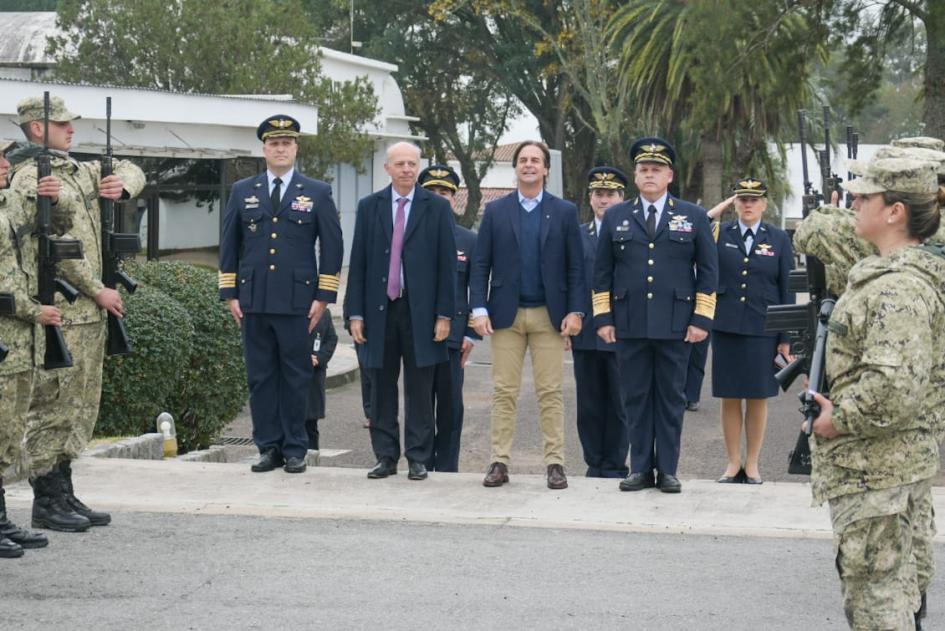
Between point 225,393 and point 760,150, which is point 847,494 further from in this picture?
point 760,150

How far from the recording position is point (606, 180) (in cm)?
1082

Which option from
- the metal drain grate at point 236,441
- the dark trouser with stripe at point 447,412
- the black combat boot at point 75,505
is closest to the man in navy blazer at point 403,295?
the dark trouser with stripe at point 447,412

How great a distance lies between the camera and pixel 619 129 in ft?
126

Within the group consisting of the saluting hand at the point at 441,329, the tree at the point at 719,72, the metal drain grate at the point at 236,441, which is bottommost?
the metal drain grate at the point at 236,441

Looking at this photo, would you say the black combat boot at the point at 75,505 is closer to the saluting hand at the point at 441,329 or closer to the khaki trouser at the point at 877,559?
the saluting hand at the point at 441,329

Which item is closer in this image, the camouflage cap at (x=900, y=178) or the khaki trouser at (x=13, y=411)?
the camouflage cap at (x=900, y=178)

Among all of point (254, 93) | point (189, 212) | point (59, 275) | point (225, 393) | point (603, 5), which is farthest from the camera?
point (603, 5)

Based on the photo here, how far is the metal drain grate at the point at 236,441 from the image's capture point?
12423 millimetres

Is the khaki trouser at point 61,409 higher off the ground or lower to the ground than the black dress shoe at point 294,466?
higher

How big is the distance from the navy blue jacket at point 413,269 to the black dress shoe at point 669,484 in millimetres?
1488

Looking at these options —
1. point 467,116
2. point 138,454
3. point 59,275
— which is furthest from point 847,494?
point 467,116

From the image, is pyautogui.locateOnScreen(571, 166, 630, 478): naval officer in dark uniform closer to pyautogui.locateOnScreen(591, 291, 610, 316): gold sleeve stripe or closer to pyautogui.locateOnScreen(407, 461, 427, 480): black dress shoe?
pyautogui.locateOnScreen(591, 291, 610, 316): gold sleeve stripe

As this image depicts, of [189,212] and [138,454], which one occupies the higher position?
[189,212]

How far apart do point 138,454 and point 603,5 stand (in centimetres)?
2923
